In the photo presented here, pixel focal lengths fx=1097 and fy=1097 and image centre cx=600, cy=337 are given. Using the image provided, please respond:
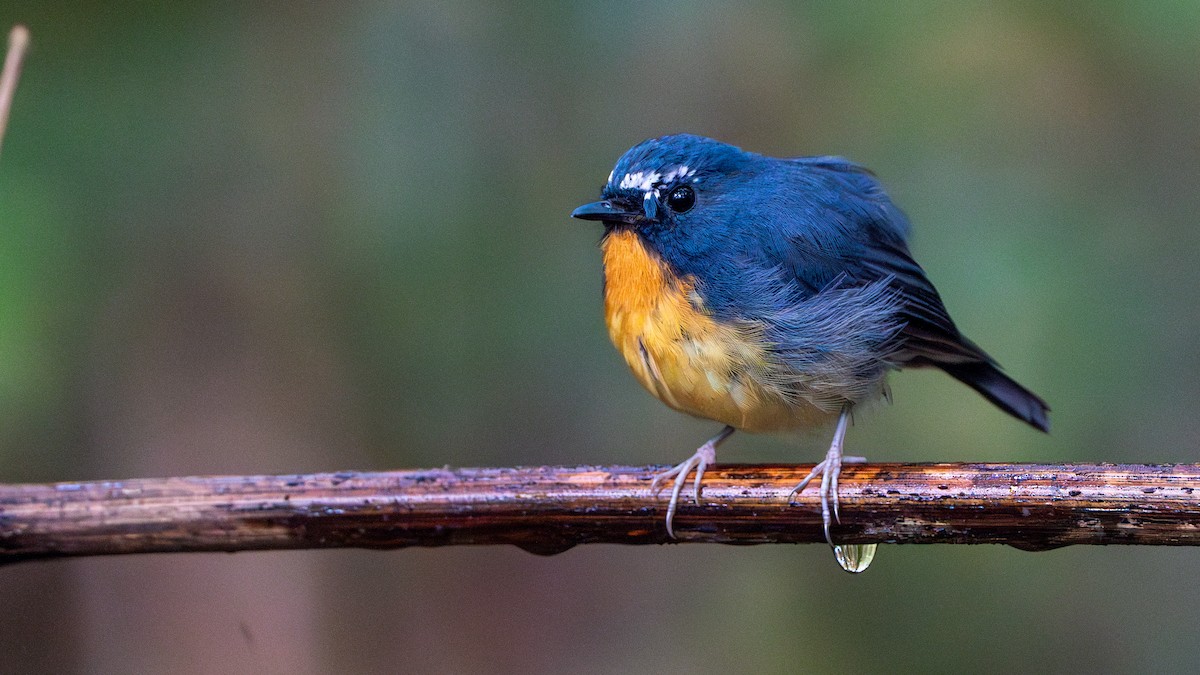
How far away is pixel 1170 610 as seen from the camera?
4457 mm

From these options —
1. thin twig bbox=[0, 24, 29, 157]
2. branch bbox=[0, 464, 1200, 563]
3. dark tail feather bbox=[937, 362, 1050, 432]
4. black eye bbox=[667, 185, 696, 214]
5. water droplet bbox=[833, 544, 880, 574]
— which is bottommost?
water droplet bbox=[833, 544, 880, 574]

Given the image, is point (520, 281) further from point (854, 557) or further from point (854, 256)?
point (854, 557)

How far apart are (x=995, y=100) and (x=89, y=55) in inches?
137

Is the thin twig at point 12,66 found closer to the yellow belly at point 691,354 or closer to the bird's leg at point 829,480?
the yellow belly at point 691,354

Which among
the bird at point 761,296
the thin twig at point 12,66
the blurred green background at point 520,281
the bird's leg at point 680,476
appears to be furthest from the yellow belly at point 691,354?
the thin twig at point 12,66

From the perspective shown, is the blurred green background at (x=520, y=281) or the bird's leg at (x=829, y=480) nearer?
the bird's leg at (x=829, y=480)

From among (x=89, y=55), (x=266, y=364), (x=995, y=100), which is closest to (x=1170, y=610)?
(x=995, y=100)

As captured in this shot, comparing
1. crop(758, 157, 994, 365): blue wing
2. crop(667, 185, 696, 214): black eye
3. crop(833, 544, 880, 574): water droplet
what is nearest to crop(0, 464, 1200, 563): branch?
crop(833, 544, 880, 574): water droplet

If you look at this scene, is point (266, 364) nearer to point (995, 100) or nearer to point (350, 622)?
point (350, 622)

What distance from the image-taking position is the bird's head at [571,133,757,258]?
3572 millimetres

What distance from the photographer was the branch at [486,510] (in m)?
2.74

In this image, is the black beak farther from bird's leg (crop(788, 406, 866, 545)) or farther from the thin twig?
the thin twig

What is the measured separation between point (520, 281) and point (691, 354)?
4.43ft

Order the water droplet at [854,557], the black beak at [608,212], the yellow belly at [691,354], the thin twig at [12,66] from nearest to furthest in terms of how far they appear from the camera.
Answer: the thin twig at [12,66] < the water droplet at [854,557] < the yellow belly at [691,354] < the black beak at [608,212]
